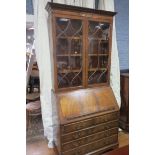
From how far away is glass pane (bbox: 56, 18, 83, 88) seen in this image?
Result: 2297mm

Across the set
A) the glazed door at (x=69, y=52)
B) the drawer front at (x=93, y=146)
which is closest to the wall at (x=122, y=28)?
the glazed door at (x=69, y=52)

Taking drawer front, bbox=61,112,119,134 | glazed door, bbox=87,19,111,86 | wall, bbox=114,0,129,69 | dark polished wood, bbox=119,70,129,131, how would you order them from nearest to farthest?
drawer front, bbox=61,112,119,134 → glazed door, bbox=87,19,111,86 → dark polished wood, bbox=119,70,129,131 → wall, bbox=114,0,129,69

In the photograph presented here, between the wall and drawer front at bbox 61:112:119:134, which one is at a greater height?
the wall

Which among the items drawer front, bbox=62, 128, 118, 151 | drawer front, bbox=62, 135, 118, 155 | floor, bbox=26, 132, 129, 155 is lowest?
floor, bbox=26, 132, 129, 155

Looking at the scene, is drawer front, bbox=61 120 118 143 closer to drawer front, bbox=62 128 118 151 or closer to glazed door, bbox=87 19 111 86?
drawer front, bbox=62 128 118 151

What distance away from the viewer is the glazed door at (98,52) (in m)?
2.55

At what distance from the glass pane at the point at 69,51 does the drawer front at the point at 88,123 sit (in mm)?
518

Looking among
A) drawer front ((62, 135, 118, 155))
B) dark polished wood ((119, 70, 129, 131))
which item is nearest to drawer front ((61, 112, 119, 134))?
drawer front ((62, 135, 118, 155))

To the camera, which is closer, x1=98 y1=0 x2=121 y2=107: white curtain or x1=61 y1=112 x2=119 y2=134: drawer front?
x1=61 y1=112 x2=119 y2=134: drawer front

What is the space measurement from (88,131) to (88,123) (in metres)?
0.11

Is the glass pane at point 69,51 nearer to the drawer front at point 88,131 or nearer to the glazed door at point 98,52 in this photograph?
the glazed door at point 98,52

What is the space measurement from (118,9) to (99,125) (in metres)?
2.13
